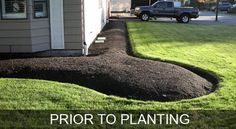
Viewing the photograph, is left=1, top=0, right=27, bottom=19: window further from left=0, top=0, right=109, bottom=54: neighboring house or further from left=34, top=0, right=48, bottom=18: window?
left=34, top=0, right=48, bottom=18: window

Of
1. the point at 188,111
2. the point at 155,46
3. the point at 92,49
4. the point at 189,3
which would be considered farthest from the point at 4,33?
the point at 189,3

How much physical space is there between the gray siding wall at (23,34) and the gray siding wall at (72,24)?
60 centimetres

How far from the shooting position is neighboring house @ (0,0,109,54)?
11156 mm

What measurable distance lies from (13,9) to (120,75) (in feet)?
14.0

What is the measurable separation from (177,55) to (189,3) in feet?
191

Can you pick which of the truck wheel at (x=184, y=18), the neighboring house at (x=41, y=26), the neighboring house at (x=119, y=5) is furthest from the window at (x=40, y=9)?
the neighboring house at (x=119, y=5)

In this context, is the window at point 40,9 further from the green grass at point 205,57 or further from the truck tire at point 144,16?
the truck tire at point 144,16

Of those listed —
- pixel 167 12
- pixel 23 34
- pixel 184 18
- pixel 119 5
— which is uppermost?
pixel 119 5

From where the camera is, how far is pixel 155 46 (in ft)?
47.2

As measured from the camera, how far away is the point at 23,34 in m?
11.2

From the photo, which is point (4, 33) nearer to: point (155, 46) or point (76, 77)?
point (76, 77)

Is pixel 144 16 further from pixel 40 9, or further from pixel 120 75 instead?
pixel 120 75

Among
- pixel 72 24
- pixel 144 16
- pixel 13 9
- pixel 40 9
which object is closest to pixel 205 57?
pixel 72 24

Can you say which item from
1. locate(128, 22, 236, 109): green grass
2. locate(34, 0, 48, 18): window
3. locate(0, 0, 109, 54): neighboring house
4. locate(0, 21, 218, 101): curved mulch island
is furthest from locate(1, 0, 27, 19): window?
locate(128, 22, 236, 109): green grass
